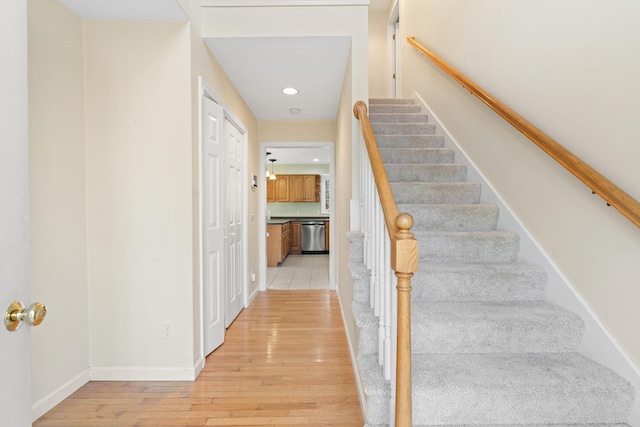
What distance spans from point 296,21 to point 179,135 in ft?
3.98

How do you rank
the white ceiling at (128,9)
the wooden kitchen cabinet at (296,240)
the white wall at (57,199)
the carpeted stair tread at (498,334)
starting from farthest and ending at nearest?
the wooden kitchen cabinet at (296,240)
the white ceiling at (128,9)
the white wall at (57,199)
the carpeted stair tread at (498,334)

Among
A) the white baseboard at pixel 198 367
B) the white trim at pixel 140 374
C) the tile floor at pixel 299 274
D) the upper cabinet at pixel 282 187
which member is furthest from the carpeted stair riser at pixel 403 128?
the upper cabinet at pixel 282 187

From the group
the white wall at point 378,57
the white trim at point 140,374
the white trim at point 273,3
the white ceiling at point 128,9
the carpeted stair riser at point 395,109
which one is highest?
the white wall at point 378,57

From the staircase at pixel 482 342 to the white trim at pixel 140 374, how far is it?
4.42 ft

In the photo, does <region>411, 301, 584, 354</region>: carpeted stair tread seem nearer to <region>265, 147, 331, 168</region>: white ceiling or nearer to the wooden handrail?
the wooden handrail

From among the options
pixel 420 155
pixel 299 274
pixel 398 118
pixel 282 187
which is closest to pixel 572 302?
pixel 420 155

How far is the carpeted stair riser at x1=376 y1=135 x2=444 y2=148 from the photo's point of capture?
306cm

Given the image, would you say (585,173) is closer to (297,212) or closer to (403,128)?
(403,128)

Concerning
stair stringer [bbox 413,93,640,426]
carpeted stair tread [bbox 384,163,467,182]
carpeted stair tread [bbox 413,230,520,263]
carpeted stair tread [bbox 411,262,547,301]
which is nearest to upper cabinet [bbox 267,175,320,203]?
carpeted stair tread [bbox 384,163,467,182]

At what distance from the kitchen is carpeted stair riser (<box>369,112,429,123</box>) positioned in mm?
2945

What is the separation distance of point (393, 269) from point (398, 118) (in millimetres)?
2914

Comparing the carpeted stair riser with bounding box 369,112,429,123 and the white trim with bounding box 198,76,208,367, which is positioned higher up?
the carpeted stair riser with bounding box 369,112,429,123

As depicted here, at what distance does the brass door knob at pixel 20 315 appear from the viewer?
75 centimetres

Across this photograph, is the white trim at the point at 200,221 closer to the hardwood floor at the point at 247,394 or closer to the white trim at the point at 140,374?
the white trim at the point at 140,374
